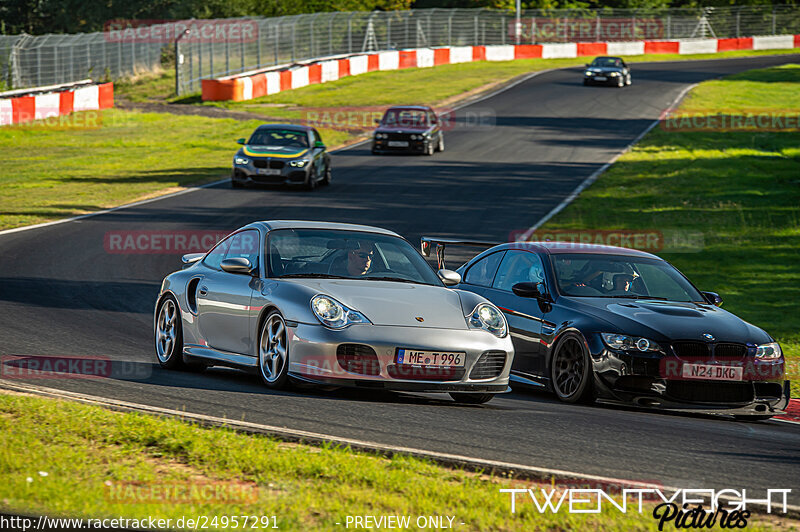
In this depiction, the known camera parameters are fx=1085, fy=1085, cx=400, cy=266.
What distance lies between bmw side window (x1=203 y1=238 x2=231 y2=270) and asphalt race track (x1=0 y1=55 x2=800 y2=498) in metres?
0.98

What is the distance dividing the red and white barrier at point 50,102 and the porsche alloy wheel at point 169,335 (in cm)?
3015

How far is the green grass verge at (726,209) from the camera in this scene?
17516 mm

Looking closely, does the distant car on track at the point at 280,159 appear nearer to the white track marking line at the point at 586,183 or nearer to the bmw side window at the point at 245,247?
the white track marking line at the point at 586,183

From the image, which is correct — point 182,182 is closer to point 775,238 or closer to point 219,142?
point 219,142

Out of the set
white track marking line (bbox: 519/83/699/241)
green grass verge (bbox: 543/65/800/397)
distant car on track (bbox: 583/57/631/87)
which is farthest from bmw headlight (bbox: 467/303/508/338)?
distant car on track (bbox: 583/57/631/87)

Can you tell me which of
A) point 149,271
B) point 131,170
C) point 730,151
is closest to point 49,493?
point 149,271

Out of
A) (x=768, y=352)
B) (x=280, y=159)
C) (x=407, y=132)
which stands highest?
(x=407, y=132)

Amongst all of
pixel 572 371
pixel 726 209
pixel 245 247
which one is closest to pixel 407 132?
pixel 726 209

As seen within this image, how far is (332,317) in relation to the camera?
7.99 metres

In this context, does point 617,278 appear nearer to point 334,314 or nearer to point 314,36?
point 334,314

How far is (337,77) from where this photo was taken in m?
56.7

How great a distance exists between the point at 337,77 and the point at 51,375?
49.6 meters

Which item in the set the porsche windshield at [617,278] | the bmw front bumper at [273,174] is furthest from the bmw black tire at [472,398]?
the bmw front bumper at [273,174]

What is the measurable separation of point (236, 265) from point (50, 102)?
33.9m
